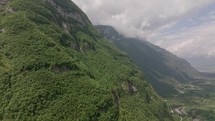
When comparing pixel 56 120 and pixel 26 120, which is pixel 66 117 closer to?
pixel 56 120

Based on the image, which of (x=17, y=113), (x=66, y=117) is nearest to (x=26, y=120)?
(x=17, y=113)

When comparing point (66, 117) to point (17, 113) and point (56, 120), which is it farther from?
point (17, 113)

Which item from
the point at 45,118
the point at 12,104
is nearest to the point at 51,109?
the point at 45,118

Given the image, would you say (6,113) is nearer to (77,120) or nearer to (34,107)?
(34,107)

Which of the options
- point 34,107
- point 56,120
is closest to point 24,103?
point 34,107

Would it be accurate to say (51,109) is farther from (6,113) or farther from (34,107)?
(6,113)
